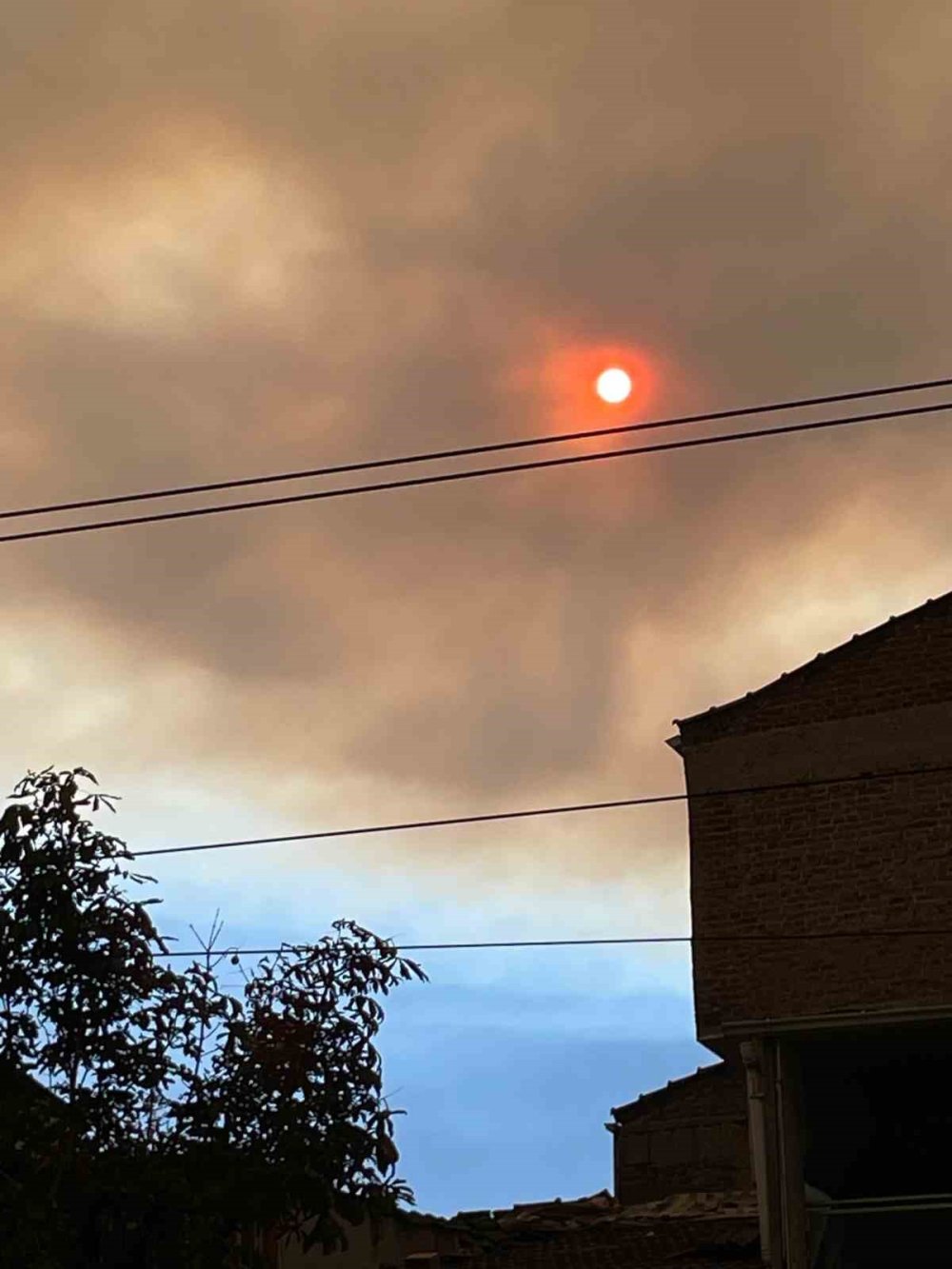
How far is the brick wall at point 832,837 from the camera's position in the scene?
24609 mm

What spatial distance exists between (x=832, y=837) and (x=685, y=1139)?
8.83 m

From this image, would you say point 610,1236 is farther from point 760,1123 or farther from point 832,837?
point 760,1123

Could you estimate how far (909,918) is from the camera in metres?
24.5

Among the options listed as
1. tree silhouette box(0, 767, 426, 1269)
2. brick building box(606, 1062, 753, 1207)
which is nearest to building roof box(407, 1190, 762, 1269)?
brick building box(606, 1062, 753, 1207)

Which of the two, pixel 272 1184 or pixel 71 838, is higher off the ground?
pixel 71 838

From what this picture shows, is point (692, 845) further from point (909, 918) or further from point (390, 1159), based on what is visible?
point (390, 1159)

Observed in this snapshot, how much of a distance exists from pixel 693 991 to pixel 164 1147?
1366 centimetres

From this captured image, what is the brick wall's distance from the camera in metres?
24.6

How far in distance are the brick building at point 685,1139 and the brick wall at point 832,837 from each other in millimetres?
6002

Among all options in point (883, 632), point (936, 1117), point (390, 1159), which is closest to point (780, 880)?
point (883, 632)

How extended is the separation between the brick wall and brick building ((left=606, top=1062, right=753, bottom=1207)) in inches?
236

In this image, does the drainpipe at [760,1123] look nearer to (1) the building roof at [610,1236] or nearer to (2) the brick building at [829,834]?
(1) the building roof at [610,1236]

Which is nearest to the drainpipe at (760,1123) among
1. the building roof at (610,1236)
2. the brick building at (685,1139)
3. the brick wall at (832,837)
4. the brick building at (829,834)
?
the building roof at (610,1236)

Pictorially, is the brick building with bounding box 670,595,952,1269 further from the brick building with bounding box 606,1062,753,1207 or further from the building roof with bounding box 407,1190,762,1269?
the brick building with bounding box 606,1062,753,1207
